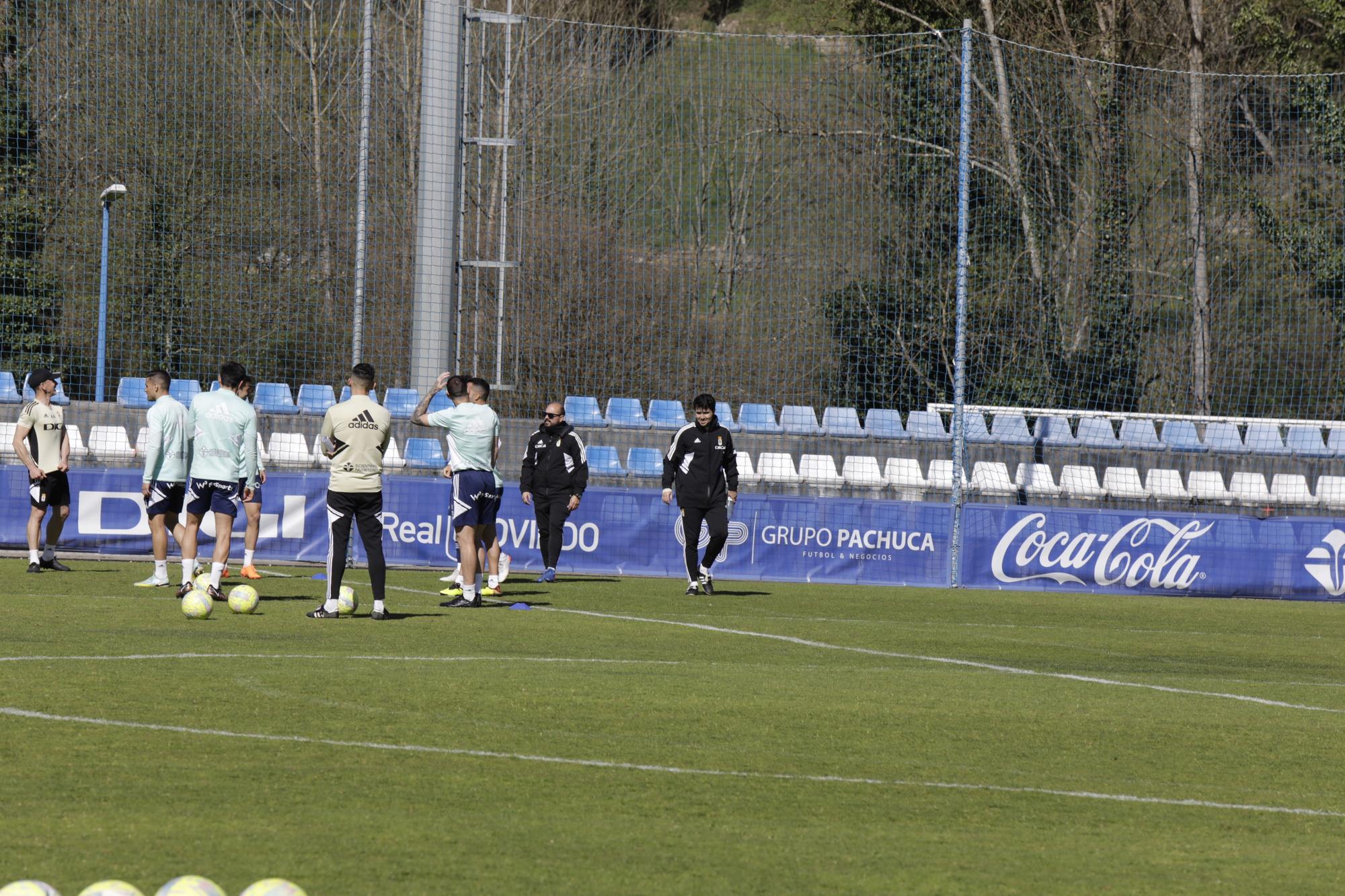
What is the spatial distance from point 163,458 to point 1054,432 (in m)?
13.8

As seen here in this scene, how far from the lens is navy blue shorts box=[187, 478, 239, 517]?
47.3 ft

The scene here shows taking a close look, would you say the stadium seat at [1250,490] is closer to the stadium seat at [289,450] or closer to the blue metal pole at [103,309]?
the stadium seat at [289,450]

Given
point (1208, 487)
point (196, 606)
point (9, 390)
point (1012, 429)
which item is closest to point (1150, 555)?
point (1012, 429)

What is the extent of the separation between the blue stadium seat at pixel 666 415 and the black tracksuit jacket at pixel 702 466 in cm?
681

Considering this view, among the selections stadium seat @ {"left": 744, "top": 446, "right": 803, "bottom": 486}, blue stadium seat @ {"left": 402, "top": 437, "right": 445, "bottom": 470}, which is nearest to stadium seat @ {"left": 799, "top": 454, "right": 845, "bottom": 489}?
stadium seat @ {"left": 744, "top": 446, "right": 803, "bottom": 486}

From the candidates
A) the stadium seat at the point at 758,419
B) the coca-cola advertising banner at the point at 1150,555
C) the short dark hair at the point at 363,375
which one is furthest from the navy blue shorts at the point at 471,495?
the stadium seat at the point at 758,419

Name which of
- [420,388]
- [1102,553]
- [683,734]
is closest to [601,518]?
[420,388]

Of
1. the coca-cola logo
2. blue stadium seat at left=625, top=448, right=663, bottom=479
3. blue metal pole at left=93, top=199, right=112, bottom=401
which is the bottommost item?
the coca-cola logo

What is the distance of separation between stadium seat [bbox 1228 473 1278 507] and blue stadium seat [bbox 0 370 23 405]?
1818 cm

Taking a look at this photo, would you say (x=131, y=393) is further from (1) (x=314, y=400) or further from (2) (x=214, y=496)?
(2) (x=214, y=496)

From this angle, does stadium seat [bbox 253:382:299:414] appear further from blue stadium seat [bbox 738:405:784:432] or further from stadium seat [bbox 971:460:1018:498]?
stadium seat [bbox 971:460:1018:498]

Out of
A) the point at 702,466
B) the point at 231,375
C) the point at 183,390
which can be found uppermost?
the point at 231,375

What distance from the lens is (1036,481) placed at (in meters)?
22.8

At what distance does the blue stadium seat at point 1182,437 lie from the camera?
79.2 ft
